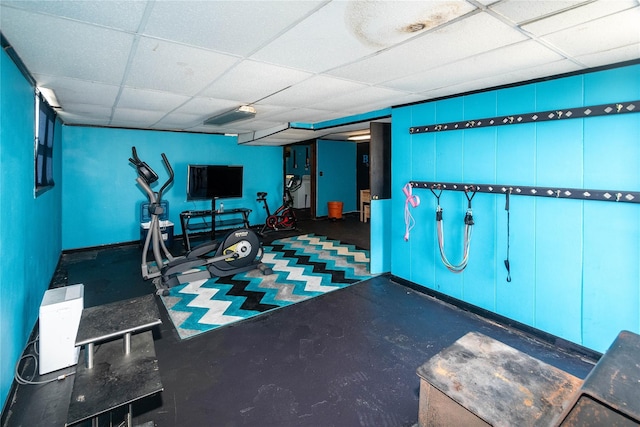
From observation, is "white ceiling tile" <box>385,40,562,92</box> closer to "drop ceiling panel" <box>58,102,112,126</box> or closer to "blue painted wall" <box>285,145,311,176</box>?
"drop ceiling panel" <box>58,102,112,126</box>

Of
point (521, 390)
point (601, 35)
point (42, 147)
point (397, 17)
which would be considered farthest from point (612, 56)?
point (42, 147)

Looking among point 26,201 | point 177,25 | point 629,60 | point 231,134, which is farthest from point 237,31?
point 231,134

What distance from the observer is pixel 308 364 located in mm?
2338

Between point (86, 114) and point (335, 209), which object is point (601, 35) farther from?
point (335, 209)

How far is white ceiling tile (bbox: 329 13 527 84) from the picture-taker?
170 centimetres

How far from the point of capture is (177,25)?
166 cm

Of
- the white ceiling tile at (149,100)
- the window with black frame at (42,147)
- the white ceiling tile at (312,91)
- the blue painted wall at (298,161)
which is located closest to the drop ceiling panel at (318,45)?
the white ceiling tile at (312,91)

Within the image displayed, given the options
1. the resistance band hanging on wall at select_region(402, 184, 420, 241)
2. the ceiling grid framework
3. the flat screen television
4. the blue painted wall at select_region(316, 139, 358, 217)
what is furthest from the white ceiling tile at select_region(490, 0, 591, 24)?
the blue painted wall at select_region(316, 139, 358, 217)

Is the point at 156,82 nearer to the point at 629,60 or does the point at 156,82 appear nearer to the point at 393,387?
the point at 393,387

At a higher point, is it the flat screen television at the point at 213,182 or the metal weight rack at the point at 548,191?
the flat screen television at the point at 213,182

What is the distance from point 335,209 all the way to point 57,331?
656 cm

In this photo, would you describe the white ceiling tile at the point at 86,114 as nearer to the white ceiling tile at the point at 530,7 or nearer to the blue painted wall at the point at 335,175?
the white ceiling tile at the point at 530,7

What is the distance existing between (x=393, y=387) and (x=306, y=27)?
236 centimetres

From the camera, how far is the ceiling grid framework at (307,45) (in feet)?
4.93
